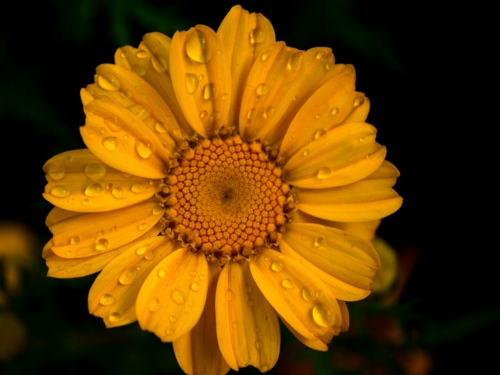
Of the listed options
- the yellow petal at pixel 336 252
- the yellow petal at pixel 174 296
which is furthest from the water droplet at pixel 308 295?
the yellow petal at pixel 174 296

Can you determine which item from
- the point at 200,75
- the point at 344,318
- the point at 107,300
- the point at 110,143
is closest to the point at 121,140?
the point at 110,143

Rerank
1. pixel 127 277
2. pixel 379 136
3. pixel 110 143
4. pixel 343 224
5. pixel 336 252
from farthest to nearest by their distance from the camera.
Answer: pixel 379 136, pixel 343 224, pixel 336 252, pixel 127 277, pixel 110 143

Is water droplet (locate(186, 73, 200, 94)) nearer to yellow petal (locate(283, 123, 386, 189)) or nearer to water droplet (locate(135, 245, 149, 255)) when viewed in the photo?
yellow petal (locate(283, 123, 386, 189))

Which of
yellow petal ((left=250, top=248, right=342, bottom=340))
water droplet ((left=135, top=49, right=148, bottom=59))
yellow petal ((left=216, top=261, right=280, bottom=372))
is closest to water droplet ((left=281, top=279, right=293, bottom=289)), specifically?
yellow petal ((left=250, top=248, right=342, bottom=340))

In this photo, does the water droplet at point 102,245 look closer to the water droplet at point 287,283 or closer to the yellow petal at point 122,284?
the yellow petal at point 122,284

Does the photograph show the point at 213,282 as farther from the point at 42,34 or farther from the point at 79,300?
the point at 42,34

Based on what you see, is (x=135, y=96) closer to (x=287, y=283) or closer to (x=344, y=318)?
(x=287, y=283)

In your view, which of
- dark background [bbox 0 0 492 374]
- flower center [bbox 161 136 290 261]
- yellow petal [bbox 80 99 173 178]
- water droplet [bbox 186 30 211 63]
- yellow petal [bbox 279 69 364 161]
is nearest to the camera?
yellow petal [bbox 80 99 173 178]
